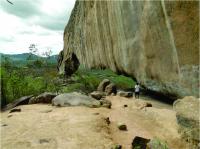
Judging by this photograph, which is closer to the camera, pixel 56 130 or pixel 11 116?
pixel 56 130

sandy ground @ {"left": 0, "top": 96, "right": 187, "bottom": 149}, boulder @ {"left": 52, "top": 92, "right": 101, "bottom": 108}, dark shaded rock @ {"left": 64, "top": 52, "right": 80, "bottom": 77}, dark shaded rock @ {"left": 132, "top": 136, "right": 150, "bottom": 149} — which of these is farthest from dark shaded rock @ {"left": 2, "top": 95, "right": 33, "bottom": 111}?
A: dark shaded rock @ {"left": 64, "top": 52, "right": 80, "bottom": 77}

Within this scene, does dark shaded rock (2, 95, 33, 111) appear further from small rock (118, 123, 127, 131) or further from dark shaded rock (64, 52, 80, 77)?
dark shaded rock (64, 52, 80, 77)

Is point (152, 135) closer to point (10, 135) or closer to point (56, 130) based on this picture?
point (56, 130)

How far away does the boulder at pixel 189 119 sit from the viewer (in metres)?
11.6

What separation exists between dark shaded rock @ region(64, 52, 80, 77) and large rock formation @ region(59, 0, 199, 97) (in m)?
5.37

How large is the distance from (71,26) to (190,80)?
62.3 feet

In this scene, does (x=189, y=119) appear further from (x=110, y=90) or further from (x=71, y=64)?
(x=71, y=64)

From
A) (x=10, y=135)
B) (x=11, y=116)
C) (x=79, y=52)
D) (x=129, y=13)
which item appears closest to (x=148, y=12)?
(x=129, y=13)

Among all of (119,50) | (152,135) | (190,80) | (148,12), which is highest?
(148,12)

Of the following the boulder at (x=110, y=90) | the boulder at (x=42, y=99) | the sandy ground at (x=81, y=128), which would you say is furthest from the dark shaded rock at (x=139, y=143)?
the boulder at (x=110, y=90)

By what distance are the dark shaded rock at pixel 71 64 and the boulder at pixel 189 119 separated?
20.2 metres

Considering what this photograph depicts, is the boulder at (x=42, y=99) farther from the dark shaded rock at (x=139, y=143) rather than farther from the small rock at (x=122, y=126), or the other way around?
the dark shaded rock at (x=139, y=143)

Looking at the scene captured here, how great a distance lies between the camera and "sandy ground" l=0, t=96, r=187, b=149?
36.6ft

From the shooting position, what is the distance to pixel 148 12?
16.8 m
